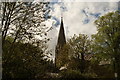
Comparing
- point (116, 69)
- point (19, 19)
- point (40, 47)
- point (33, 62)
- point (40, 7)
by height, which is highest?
point (40, 7)

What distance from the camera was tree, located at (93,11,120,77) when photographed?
2967 cm

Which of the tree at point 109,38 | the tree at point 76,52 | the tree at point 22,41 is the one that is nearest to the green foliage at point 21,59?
the tree at point 22,41

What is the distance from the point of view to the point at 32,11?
11.6m

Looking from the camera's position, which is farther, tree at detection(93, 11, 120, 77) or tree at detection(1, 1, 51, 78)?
tree at detection(93, 11, 120, 77)

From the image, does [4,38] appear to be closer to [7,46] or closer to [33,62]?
[7,46]

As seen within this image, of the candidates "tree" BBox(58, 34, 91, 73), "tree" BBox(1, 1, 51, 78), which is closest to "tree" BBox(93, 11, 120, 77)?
"tree" BBox(58, 34, 91, 73)

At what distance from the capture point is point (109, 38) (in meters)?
30.9

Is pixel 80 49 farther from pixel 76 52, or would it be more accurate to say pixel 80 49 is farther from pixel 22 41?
pixel 22 41

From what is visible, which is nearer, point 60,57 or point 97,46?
point 97,46

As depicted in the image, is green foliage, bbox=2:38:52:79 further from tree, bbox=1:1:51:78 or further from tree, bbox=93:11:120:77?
tree, bbox=93:11:120:77

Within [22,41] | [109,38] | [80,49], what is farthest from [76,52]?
[22,41]

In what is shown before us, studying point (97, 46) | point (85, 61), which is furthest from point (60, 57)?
point (97, 46)

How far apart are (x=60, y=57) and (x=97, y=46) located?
27.9ft

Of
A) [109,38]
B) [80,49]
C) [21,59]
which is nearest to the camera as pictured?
[21,59]
